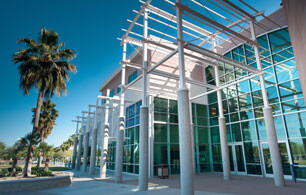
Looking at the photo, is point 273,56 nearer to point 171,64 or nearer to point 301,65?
point 171,64

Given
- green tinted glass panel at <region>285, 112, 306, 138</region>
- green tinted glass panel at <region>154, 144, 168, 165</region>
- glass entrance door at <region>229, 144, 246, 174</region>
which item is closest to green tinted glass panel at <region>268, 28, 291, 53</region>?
green tinted glass panel at <region>285, 112, 306, 138</region>

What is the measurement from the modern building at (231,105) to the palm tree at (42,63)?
518cm

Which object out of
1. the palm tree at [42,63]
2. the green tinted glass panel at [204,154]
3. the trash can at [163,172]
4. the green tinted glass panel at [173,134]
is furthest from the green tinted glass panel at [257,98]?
the palm tree at [42,63]

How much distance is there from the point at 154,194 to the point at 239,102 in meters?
13.7

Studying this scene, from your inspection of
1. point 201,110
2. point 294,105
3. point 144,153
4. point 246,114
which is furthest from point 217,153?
point 144,153

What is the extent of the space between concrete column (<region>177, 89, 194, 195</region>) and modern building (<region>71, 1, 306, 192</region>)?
4174mm

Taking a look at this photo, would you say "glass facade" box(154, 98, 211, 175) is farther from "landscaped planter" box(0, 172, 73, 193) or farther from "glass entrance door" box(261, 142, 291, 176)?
"landscaped planter" box(0, 172, 73, 193)

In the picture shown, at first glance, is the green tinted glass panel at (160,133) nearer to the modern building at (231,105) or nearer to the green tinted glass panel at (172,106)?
the modern building at (231,105)

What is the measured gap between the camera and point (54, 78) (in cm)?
1584

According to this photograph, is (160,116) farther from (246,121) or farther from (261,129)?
(261,129)

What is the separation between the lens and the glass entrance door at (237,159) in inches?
706

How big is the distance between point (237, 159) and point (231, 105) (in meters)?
5.38

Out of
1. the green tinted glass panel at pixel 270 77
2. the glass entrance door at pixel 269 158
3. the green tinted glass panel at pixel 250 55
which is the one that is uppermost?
the green tinted glass panel at pixel 250 55

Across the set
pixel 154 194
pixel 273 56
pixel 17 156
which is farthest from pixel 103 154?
pixel 273 56
